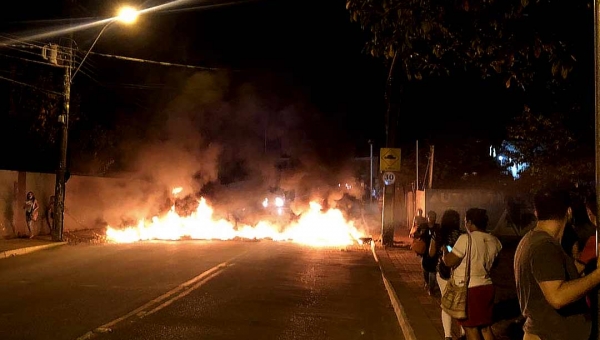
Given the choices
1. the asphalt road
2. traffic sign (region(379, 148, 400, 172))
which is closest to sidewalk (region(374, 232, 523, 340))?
the asphalt road

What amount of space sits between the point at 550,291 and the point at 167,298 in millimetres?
7183

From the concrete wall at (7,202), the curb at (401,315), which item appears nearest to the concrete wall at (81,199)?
the concrete wall at (7,202)

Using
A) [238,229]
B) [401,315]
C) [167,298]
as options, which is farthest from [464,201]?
[167,298]

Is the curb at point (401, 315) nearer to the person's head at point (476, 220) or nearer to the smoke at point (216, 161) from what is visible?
the person's head at point (476, 220)

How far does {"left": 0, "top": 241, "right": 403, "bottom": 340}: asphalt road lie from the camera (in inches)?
297

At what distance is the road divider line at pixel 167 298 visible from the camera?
7355 millimetres

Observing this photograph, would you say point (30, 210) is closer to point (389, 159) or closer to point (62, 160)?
point (62, 160)

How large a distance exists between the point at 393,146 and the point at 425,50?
11.2 metres

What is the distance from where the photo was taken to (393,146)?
19.2 m

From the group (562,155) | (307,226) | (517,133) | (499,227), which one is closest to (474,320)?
(562,155)

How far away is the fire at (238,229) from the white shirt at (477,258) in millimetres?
15071

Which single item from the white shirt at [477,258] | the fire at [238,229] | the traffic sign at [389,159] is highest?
the traffic sign at [389,159]

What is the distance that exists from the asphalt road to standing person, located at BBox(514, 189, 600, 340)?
4054 mm

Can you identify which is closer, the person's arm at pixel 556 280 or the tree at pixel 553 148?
the person's arm at pixel 556 280
